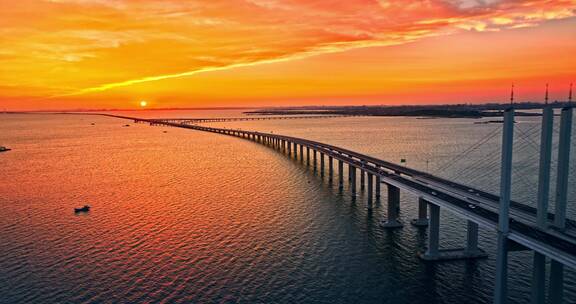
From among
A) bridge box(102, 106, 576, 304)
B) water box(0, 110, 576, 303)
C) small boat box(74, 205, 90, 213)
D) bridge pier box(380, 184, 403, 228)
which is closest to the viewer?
bridge box(102, 106, 576, 304)

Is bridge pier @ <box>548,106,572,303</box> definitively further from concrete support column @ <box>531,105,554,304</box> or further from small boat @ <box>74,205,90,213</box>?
small boat @ <box>74,205,90,213</box>

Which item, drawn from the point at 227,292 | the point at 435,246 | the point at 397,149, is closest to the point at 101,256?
the point at 227,292

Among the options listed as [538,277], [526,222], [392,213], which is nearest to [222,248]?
[392,213]

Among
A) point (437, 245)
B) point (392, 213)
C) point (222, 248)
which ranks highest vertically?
point (392, 213)

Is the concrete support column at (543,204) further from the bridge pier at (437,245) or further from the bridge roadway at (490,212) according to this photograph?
the bridge pier at (437,245)

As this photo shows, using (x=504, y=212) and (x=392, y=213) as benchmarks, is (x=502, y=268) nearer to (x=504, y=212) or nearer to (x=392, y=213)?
(x=504, y=212)

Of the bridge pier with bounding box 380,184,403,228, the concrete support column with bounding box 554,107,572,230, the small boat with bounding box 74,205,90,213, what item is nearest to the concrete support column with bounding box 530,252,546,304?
the concrete support column with bounding box 554,107,572,230

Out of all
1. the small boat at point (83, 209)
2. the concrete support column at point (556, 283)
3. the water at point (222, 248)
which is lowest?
the water at point (222, 248)

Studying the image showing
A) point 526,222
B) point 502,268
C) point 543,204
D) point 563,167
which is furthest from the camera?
point 526,222

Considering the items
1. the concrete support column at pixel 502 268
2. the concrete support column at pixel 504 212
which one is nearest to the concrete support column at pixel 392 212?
the concrete support column at pixel 502 268

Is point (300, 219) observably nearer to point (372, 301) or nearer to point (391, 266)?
point (391, 266)

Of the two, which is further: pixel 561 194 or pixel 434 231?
pixel 434 231
